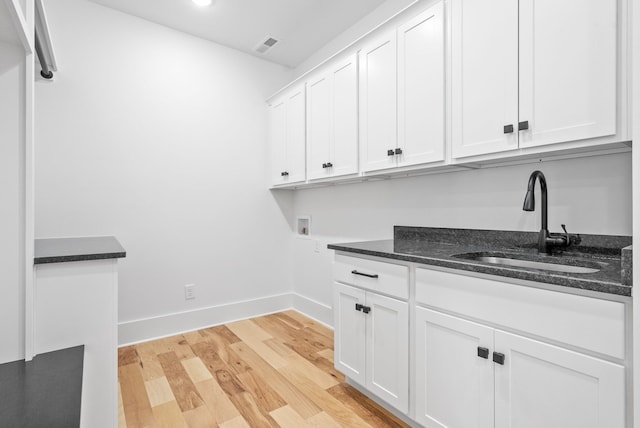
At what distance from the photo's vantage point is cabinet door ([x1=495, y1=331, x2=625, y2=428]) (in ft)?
3.18

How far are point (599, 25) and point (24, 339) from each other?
7.94 ft

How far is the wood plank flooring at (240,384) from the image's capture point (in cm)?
170

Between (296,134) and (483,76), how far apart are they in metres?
1.75

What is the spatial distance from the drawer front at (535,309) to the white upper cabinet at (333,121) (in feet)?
3.84

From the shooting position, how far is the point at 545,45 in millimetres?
1345

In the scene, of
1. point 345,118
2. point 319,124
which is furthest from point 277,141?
point 345,118

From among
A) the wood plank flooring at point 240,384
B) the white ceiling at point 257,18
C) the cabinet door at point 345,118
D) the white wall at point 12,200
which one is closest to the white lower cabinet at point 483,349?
the wood plank flooring at point 240,384

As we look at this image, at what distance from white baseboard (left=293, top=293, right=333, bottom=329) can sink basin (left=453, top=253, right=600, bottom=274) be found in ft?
5.32

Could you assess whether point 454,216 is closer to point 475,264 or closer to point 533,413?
point 475,264

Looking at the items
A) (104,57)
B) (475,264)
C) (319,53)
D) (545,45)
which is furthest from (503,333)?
(104,57)

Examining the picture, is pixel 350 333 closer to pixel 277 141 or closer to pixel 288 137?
pixel 288 137

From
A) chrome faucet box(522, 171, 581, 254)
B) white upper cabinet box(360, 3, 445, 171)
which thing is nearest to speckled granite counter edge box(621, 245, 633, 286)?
chrome faucet box(522, 171, 581, 254)

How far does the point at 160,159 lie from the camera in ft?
9.16

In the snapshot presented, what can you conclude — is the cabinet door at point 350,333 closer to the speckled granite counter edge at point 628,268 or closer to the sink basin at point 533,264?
→ the sink basin at point 533,264
